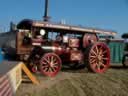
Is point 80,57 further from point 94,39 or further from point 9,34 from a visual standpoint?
point 9,34

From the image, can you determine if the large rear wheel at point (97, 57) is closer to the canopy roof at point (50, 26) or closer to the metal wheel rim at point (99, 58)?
the metal wheel rim at point (99, 58)

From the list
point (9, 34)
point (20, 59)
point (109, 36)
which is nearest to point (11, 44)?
point (9, 34)

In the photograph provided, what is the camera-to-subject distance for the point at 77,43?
17797 millimetres

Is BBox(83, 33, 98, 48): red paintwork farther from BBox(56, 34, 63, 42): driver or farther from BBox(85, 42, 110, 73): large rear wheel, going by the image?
BBox(56, 34, 63, 42): driver

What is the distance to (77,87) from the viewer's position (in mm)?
12969

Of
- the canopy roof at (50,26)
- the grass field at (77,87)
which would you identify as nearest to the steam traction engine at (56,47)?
the canopy roof at (50,26)

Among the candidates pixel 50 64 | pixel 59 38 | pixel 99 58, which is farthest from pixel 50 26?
pixel 99 58

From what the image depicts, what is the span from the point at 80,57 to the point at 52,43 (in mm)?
1809

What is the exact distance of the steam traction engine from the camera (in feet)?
52.5

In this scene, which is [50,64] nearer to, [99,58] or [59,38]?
[59,38]

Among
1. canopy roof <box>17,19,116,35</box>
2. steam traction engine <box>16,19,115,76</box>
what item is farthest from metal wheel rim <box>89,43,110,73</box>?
canopy roof <box>17,19,116,35</box>

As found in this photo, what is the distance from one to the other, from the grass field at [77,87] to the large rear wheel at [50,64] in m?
0.35

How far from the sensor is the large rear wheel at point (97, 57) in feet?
57.2

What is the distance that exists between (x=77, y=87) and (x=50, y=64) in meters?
3.10
